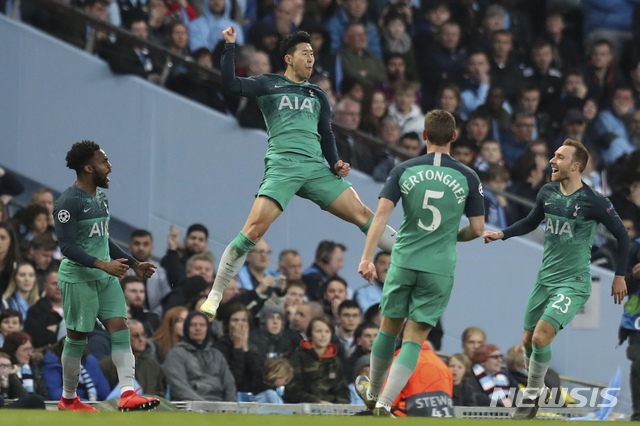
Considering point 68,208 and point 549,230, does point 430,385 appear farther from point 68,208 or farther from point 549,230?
point 68,208

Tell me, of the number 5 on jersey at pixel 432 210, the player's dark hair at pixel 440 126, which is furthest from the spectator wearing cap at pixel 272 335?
the player's dark hair at pixel 440 126

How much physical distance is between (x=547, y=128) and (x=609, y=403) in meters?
6.28

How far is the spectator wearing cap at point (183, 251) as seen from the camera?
1542 cm

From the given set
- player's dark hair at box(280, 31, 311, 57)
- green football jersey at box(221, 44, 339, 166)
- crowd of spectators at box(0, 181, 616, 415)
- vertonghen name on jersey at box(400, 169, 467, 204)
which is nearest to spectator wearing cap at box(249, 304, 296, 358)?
crowd of spectators at box(0, 181, 616, 415)

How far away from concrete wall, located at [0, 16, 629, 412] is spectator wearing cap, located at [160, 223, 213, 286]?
3.82ft

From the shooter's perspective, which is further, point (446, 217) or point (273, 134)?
point (273, 134)

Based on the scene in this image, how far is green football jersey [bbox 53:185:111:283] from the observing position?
10812 mm

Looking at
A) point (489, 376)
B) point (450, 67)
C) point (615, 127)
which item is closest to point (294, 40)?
point (489, 376)

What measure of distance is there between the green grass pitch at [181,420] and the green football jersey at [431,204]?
1410mm

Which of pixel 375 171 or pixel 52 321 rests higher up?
pixel 375 171

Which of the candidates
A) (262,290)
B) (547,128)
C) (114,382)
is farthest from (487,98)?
(114,382)

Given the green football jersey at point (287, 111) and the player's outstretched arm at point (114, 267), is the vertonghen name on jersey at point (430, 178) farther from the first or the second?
the player's outstretched arm at point (114, 267)

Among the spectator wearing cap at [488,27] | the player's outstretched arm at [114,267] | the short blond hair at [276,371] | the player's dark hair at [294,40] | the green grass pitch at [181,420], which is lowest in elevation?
the green grass pitch at [181,420]

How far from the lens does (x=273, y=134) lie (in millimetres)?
11867
